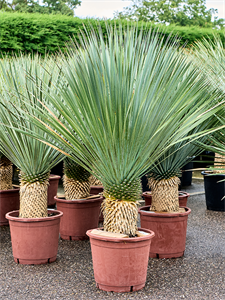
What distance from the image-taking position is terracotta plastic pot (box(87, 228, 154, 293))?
9.70 ft

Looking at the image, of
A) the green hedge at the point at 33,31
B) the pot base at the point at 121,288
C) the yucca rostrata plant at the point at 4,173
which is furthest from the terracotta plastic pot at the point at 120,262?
the green hedge at the point at 33,31

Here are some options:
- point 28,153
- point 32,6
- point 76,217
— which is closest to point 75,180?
point 76,217

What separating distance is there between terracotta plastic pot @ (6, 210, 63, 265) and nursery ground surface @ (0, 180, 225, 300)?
0.27ft

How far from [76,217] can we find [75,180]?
0.46 m

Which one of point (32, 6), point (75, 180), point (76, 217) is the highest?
point (32, 6)

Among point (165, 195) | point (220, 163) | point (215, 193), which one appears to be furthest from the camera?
point (215, 193)

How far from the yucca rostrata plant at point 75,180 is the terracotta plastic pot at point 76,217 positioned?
0.45 ft

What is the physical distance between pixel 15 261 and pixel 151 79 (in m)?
2.29

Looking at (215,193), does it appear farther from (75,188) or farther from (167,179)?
(75,188)

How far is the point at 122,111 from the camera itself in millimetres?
2834

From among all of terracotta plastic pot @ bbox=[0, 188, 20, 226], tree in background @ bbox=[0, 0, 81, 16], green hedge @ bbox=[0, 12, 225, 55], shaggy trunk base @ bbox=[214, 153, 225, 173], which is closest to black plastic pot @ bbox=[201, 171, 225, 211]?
shaggy trunk base @ bbox=[214, 153, 225, 173]

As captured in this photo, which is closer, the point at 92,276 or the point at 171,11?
the point at 92,276

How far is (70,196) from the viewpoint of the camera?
15.1 ft

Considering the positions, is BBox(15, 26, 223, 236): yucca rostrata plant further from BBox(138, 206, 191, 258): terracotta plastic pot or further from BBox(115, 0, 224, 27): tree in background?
BBox(115, 0, 224, 27): tree in background
